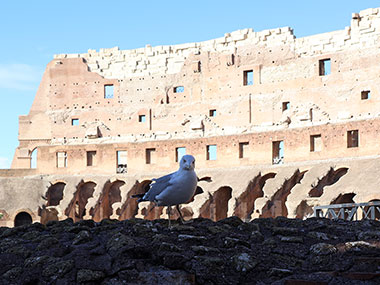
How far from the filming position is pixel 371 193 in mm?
22766

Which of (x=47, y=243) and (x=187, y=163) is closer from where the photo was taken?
(x=47, y=243)

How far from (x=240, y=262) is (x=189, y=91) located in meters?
32.7

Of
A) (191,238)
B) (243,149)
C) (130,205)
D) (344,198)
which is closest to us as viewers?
(191,238)

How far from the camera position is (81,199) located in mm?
35438

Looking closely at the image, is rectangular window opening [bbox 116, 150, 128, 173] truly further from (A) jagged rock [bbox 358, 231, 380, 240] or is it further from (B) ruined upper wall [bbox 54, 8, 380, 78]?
(A) jagged rock [bbox 358, 231, 380, 240]

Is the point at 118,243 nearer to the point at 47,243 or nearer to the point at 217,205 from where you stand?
the point at 47,243

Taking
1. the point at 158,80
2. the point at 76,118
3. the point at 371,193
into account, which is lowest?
the point at 371,193

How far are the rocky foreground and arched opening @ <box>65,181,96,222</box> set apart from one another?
26.7m

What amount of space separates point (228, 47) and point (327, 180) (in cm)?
1378

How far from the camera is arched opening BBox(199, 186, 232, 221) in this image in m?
28.7

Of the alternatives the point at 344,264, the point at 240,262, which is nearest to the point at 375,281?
the point at 344,264

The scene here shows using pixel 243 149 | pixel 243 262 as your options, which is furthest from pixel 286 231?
pixel 243 149

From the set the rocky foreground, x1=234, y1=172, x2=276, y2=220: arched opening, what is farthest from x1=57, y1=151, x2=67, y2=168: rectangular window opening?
the rocky foreground

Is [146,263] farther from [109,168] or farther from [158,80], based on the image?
[158,80]
